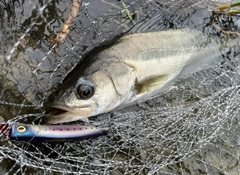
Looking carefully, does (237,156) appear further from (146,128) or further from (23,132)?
(23,132)

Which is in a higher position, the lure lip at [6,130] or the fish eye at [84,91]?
the fish eye at [84,91]

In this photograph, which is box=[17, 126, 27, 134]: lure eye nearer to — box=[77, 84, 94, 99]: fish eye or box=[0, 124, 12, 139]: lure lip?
box=[0, 124, 12, 139]: lure lip

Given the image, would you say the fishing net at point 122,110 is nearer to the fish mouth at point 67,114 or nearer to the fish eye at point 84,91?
the fish mouth at point 67,114

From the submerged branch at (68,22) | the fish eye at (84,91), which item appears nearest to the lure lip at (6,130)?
the fish eye at (84,91)

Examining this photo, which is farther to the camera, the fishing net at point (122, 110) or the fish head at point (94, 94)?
the fishing net at point (122, 110)

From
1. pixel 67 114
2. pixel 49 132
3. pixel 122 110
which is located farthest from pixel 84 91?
pixel 122 110

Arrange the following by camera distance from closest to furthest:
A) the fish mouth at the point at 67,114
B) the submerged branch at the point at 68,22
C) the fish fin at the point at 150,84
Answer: the fish mouth at the point at 67,114
the fish fin at the point at 150,84
the submerged branch at the point at 68,22

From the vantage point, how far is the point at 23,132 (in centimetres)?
236

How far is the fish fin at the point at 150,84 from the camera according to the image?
3.07 metres

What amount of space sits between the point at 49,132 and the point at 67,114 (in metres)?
0.20

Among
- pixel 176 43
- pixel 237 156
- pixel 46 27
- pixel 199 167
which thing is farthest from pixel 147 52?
pixel 237 156

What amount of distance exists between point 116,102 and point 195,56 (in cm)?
114

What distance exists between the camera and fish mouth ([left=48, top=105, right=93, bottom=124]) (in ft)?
8.19

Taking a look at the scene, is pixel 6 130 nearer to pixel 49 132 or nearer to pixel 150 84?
pixel 49 132
